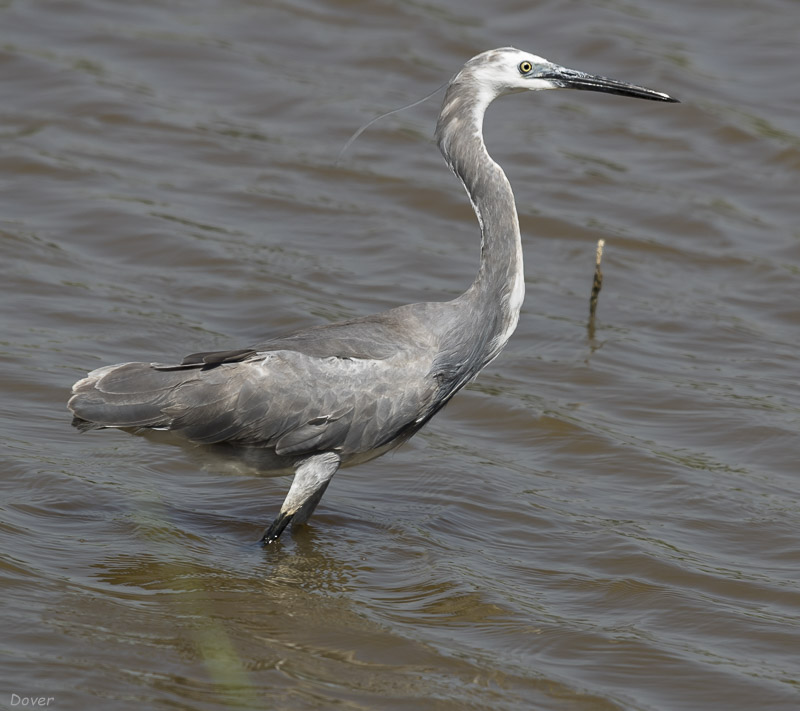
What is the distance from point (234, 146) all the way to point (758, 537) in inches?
284

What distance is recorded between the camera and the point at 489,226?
739 centimetres

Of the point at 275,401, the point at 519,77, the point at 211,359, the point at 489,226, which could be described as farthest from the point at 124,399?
the point at 519,77

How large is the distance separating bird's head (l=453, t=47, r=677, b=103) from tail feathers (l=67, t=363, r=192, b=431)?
239 cm

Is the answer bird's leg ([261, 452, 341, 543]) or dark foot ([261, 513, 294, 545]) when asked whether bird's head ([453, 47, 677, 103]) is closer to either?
bird's leg ([261, 452, 341, 543])

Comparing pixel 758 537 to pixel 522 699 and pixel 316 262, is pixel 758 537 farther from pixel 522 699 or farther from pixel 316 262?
pixel 316 262

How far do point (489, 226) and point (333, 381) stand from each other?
127cm

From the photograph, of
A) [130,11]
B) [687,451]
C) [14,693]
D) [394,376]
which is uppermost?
[130,11]

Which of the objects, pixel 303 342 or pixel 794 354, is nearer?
pixel 303 342

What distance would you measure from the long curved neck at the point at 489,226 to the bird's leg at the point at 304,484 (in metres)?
1.08

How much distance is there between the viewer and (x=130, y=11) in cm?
1540

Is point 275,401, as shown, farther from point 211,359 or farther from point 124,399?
point 124,399

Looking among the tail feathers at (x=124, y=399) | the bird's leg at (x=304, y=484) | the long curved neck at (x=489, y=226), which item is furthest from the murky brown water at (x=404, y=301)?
the long curved neck at (x=489, y=226)

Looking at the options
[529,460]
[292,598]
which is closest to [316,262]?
[529,460]

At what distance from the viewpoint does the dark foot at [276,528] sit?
7.14 metres
